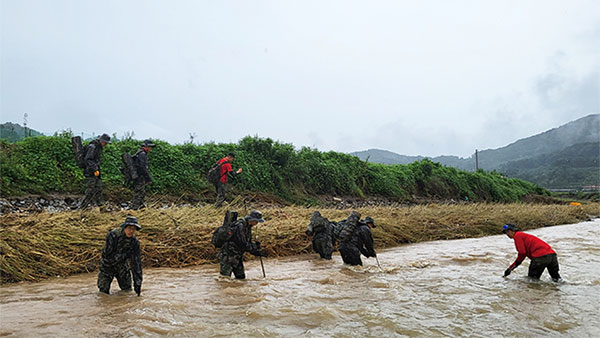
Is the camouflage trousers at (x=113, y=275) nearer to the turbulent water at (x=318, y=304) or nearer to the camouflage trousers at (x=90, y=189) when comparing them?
the turbulent water at (x=318, y=304)

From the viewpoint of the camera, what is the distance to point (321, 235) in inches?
415

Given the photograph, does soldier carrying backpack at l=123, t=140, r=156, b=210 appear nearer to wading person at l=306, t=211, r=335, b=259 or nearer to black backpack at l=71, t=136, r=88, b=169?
black backpack at l=71, t=136, r=88, b=169

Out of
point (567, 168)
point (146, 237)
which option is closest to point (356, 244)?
point (146, 237)

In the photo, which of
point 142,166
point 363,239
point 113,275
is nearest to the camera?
point 113,275

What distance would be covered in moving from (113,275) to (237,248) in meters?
2.17

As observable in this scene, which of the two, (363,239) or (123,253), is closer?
(123,253)

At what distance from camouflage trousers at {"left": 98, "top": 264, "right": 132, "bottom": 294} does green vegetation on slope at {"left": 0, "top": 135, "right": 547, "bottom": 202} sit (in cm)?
722

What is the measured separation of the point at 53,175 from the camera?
1320 cm

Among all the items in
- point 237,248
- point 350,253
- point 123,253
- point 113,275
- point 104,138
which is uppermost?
point 104,138

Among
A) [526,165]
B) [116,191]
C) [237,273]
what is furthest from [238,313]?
[526,165]

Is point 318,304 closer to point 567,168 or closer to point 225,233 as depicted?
point 225,233

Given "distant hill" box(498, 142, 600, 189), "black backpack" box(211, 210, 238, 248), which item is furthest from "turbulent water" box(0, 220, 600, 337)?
"distant hill" box(498, 142, 600, 189)

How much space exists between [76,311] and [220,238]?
2.63 metres

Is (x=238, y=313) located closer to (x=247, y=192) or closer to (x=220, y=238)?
(x=220, y=238)
